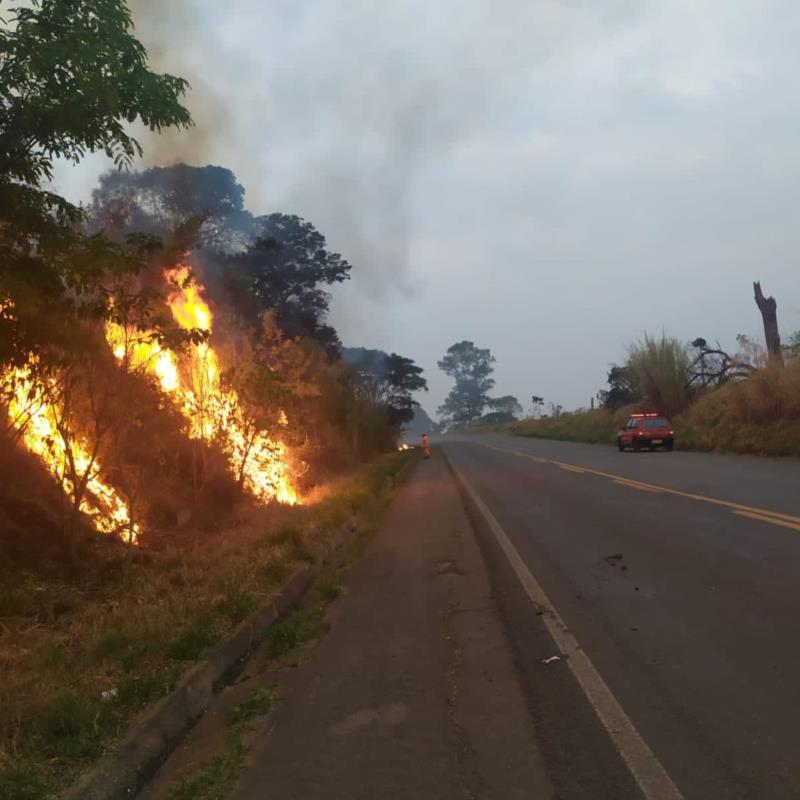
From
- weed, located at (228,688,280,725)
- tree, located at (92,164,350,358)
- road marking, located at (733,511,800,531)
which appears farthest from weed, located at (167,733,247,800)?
tree, located at (92,164,350,358)

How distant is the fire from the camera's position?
29.9ft

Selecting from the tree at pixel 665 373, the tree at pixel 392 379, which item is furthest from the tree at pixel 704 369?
the tree at pixel 392 379

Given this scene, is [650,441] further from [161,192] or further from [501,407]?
[501,407]

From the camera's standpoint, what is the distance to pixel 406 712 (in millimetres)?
4539

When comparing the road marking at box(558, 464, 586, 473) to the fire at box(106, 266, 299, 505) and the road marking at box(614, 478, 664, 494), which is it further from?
the fire at box(106, 266, 299, 505)

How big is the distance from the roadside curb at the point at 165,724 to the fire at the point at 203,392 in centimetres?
368

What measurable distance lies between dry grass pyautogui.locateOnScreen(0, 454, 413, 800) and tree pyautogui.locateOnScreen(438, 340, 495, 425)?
129 m

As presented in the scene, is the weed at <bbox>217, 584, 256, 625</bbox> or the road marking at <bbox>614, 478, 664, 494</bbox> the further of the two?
the road marking at <bbox>614, 478, 664, 494</bbox>

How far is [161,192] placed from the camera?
913 inches

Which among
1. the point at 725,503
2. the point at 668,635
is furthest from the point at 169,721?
the point at 725,503

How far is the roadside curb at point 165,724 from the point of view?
366 cm

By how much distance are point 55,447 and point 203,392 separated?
287 centimetres

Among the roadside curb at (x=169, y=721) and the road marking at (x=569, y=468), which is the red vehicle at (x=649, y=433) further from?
the roadside curb at (x=169, y=721)

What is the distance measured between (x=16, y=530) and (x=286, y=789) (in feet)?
19.0
